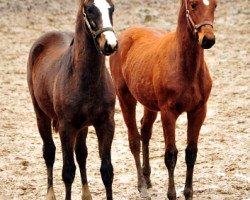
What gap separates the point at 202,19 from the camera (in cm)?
518

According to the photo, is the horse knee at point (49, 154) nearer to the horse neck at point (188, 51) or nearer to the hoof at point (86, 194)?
the hoof at point (86, 194)

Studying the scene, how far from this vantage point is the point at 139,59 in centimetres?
623

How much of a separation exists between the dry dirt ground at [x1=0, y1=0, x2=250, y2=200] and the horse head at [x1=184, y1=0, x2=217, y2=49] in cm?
166

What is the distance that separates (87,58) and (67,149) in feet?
2.57

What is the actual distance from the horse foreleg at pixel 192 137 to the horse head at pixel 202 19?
0.75m

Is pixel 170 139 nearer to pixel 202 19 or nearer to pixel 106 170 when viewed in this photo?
pixel 106 170

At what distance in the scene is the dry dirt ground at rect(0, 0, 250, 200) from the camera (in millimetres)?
6227

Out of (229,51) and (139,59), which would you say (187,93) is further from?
(229,51)

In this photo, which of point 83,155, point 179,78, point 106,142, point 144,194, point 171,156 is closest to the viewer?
point 106,142

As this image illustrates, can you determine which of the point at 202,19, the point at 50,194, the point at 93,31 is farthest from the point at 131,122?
the point at 93,31

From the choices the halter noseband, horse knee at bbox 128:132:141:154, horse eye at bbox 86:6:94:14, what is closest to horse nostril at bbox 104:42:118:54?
the halter noseband

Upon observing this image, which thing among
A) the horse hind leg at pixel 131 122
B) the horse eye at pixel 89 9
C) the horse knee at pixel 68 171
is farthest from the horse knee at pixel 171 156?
the horse eye at pixel 89 9

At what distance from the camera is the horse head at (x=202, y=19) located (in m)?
5.02

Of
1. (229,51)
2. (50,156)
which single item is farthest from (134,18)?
(50,156)
